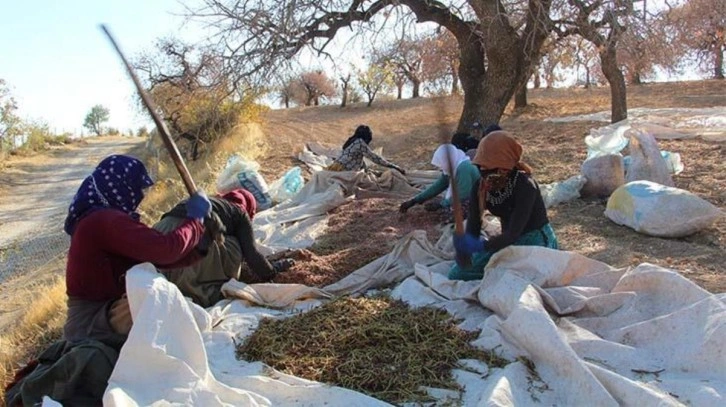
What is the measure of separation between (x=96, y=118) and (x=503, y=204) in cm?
4130

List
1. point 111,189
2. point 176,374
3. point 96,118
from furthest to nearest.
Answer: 1. point 96,118
2. point 111,189
3. point 176,374

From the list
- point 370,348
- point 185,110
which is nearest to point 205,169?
point 185,110

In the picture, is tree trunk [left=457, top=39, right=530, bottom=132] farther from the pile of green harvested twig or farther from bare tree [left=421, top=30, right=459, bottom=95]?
the pile of green harvested twig

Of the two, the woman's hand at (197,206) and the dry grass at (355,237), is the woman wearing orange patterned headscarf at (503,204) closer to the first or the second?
the dry grass at (355,237)

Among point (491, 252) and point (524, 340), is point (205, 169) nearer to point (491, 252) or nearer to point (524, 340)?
point (491, 252)

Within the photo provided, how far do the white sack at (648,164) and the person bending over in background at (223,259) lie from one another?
320 cm

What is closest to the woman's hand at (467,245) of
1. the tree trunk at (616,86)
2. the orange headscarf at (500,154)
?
the orange headscarf at (500,154)

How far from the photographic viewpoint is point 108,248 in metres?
2.34

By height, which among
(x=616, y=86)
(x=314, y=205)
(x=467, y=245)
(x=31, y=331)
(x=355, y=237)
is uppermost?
(x=616, y=86)

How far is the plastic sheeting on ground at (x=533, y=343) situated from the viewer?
204cm

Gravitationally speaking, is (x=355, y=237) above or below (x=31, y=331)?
above

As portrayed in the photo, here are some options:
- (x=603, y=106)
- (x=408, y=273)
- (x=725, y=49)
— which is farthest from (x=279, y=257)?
(x=725, y=49)

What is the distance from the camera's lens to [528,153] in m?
8.23

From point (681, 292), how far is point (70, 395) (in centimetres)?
234
